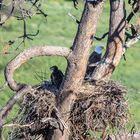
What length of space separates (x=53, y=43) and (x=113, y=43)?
873 centimetres

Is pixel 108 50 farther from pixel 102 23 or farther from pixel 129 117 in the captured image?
pixel 102 23

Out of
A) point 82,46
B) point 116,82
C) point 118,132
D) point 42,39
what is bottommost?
point 42,39

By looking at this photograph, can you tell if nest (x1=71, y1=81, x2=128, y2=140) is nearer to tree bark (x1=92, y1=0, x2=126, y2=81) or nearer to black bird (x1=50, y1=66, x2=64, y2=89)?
tree bark (x1=92, y1=0, x2=126, y2=81)

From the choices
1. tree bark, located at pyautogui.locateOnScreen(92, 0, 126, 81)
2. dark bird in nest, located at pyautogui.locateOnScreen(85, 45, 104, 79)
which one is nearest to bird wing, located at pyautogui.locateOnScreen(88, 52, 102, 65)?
dark bird in nest, located at pyautogui.locateOnScreen(85, 45, 104, 79)

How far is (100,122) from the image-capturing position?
5543 millimetres

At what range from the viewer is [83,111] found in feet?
18.0

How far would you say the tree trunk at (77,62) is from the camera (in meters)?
5.24

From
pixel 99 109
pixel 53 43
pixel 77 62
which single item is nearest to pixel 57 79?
pixel 77 62

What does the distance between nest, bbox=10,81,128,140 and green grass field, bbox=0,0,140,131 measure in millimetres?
3787

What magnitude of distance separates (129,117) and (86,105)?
1.64 ft

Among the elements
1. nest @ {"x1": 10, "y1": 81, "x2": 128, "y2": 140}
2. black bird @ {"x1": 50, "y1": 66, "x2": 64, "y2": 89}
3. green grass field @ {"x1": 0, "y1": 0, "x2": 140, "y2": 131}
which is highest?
black bird @ {"x1": 50, "y1": 66, "x2": 64, "y2": 89}

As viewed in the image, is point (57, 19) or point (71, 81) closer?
point (71, 81)

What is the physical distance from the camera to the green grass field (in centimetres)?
1164

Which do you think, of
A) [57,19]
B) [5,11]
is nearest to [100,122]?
[5,11]
